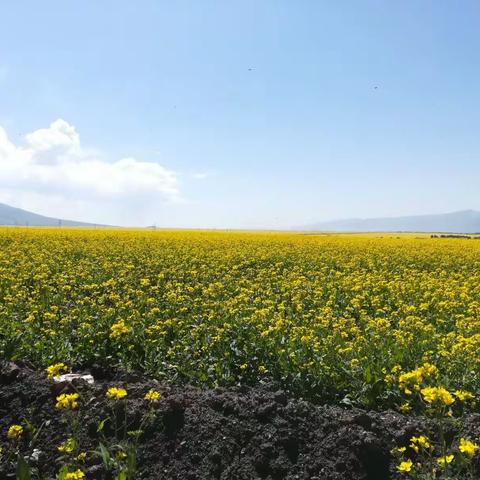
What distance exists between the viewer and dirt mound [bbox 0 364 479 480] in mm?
4496

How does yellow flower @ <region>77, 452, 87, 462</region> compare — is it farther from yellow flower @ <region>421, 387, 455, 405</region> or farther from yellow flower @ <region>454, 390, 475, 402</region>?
yellow flower @ <region>454, 390, 475, 402</region>

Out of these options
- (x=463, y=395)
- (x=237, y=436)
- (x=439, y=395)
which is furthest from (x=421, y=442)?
(x=237, y=436)

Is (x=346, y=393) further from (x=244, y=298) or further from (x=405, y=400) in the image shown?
(x=244, y=298)

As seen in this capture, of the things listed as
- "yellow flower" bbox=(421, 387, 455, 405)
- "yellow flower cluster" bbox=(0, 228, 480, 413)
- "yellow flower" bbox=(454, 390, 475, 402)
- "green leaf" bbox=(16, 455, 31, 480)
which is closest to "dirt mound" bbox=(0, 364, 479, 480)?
"yellow flower" bbox=(454, 390, 475, 402)

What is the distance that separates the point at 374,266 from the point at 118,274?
32.6 ft

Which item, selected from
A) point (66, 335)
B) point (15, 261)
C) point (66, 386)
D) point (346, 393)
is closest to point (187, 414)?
point (66, 386)

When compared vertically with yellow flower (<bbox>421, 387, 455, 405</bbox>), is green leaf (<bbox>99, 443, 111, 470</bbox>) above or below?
below

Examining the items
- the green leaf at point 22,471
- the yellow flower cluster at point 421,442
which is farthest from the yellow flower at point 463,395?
the green leaf at point 22,471

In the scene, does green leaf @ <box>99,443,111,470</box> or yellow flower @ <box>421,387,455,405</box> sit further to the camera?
green leaf @ <box>99,443,111,470</box>

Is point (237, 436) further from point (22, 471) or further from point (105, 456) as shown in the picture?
point (22, 471)

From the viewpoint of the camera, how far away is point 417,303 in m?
11.8

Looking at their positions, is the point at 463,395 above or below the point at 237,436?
above

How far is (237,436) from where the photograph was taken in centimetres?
486

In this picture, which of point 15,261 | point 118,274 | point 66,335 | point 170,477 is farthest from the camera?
point 15,261
